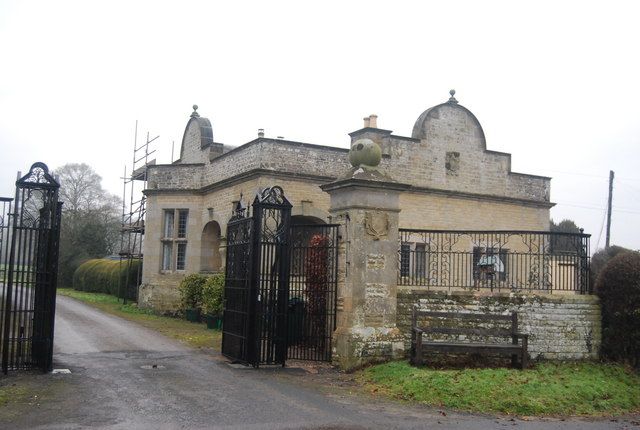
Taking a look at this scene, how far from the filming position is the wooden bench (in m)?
10.7

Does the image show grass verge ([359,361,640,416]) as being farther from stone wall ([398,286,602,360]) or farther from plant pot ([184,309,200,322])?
plant pot ([184,309,200,322])

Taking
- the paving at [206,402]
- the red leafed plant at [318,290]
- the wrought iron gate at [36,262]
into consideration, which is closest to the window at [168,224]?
the paving at [206,402]

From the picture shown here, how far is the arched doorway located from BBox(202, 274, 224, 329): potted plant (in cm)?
255

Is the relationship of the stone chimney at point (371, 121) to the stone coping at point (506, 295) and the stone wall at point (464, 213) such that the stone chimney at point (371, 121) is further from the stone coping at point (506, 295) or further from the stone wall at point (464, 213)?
the stone coping at point (506, 295)

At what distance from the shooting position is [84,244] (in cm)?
4403

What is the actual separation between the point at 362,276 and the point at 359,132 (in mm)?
11328

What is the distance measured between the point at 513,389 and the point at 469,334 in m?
2.12

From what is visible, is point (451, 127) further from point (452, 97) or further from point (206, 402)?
point (206, 402)

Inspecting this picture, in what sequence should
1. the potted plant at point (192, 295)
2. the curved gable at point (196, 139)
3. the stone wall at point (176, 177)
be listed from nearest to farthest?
the potted plant at point (192, 295)
the stone wall at point (176, 177)
the curved gable at point (196, 139)

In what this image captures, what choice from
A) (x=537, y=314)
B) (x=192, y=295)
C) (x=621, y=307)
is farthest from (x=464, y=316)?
(x=192, y=295)

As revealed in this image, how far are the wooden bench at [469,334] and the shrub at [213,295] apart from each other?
9642 mm

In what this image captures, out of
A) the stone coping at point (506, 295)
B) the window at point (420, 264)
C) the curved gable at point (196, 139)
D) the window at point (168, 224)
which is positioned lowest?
the stone coping at point (506, 295)

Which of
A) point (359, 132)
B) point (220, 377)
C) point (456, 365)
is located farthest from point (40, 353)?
point (359, 132)

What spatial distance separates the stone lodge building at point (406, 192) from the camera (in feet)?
75.2
